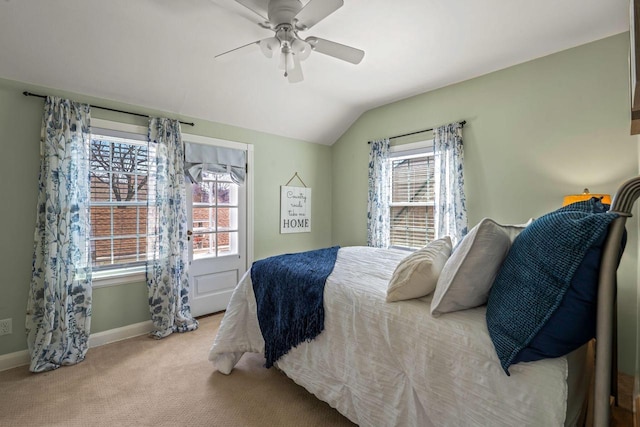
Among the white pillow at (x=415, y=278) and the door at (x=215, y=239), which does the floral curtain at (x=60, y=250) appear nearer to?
the door at (x=215, y=239)

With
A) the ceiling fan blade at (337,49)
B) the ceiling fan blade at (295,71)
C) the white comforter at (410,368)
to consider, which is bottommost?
the white comforter at (410,368)

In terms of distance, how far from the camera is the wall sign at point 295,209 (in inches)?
169

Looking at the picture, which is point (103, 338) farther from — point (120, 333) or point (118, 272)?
point (118, 272)

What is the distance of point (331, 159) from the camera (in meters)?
4.84

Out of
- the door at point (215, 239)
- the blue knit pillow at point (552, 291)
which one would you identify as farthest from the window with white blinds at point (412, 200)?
the blue knit pillow at point (552, 291)

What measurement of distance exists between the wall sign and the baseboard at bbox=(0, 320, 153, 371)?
6.66 feet

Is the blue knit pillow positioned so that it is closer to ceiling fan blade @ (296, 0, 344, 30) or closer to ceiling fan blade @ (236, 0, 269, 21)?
ceiling fan blade @ (296, 0, 344, 30)

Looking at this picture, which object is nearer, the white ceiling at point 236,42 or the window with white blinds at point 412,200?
the white ceiling at point 236,42

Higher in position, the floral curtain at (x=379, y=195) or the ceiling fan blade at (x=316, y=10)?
the ceiling fan blade at (x=316, y=10)

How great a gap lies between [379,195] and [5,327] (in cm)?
397

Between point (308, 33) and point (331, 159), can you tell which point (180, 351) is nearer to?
point (308, 33)

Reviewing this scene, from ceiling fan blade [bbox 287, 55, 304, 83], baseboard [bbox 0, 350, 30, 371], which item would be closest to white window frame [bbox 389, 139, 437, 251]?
ceiling fan blade [bbox 287, 55, 304, 83]

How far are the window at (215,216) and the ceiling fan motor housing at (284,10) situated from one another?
2053 mm

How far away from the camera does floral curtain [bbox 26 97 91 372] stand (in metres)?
2.45
